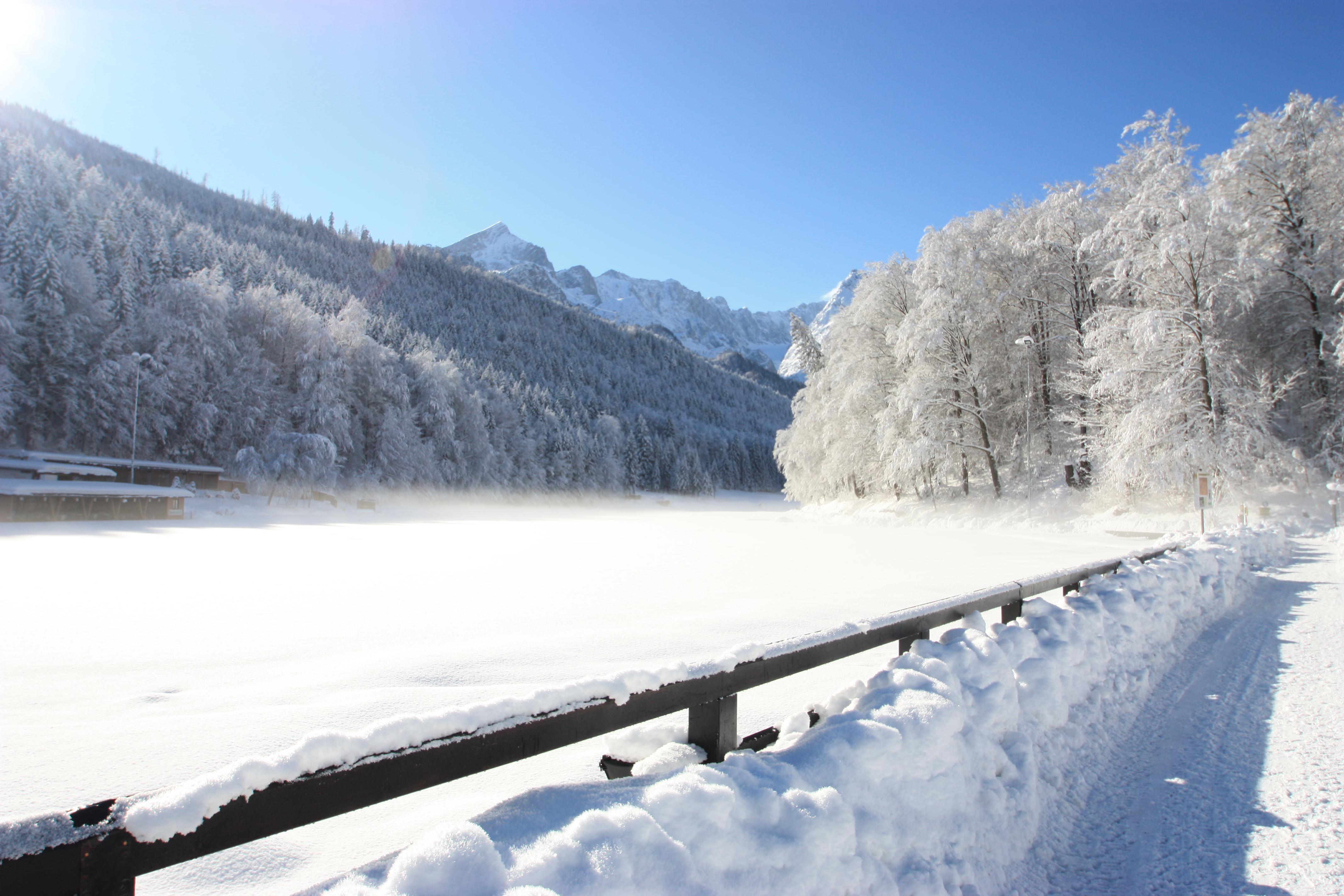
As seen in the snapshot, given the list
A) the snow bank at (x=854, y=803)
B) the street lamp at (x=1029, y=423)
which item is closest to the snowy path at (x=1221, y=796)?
the snow bank at (x=854, y=803)

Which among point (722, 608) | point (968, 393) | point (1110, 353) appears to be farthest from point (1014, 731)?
point (968, 393)

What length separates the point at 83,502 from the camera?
24328mm

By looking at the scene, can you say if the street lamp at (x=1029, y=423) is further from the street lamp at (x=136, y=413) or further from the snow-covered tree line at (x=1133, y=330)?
the street lamp at (x=136, y=413)

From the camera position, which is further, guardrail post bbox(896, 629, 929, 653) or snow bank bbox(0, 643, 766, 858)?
guardrail post bbox(896, 629, 929, 653)

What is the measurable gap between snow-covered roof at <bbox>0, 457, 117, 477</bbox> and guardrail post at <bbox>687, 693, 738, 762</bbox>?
130ft

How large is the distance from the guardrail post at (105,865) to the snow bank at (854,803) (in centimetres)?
38

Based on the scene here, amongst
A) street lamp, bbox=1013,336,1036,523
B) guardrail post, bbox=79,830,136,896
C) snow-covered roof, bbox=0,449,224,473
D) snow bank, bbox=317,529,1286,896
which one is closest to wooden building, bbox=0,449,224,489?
snow-covered roof, bbox=0,449,224,473

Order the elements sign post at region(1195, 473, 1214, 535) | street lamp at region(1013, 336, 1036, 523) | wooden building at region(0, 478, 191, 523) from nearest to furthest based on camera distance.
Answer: sign post at region(1195, 473, 1214, 535) < wooden building at region(0, 478, 191, 523) < street lamp at region(1013, 336, 1036, 523)

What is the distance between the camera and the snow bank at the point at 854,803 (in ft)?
4.97

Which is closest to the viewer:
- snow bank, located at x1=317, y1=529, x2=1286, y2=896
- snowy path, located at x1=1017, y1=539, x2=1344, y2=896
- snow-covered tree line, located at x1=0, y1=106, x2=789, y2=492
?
snow bank, located at x1=317, y1=529, x2=1286, y2=896

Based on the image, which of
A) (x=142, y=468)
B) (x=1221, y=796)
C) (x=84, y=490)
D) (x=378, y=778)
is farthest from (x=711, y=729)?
(x=142, y=468)

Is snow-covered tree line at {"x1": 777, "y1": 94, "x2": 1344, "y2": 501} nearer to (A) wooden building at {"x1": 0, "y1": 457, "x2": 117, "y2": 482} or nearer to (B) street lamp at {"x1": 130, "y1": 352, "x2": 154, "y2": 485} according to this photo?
(B) street lamp at {"x1": 130, "y1": 352, "x2": 154, "y2": 485}

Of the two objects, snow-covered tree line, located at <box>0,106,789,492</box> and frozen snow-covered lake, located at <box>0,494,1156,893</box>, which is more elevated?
snow-covered tree line, located at <box>0,106,789,492</box>

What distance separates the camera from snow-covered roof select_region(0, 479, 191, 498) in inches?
907
